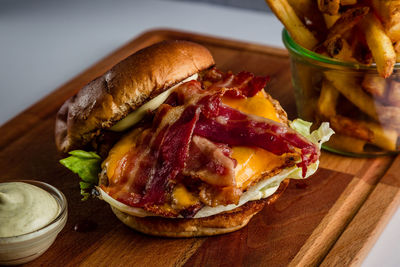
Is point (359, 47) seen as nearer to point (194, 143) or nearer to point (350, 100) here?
point (350, 100)

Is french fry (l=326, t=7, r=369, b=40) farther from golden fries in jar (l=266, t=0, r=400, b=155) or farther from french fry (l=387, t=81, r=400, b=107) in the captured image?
french fry (l=387, t=81, r=400, b=107)

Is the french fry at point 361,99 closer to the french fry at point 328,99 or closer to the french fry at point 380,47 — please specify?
the french fry at point 328,99

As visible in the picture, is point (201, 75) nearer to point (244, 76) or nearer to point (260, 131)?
point (244, 76)

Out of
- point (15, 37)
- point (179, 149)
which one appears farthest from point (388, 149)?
point (15, 37)

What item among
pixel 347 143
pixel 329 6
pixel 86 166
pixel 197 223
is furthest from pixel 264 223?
pixel 329 6

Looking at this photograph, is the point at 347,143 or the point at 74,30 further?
the point at 74,30

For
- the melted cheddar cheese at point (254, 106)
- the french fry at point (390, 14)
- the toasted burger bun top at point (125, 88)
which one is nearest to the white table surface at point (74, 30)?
the toasted burger bun top at point (125, 88)

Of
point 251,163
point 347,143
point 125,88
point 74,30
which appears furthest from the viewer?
point 74,30
